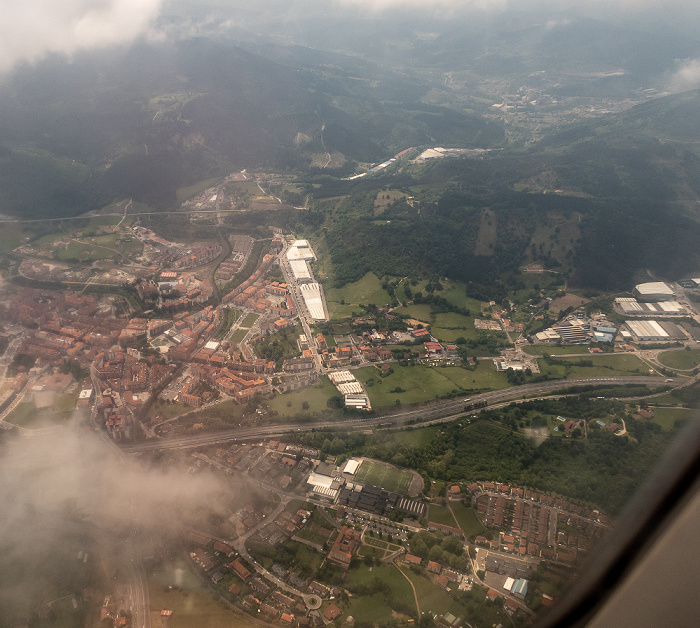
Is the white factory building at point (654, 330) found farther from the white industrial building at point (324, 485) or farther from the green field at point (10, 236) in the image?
the green field at point (10, 236)

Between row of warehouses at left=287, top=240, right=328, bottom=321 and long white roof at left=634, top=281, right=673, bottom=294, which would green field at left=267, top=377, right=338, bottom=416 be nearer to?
row of warehouses at left=287, top=240, right=328, bottom=321

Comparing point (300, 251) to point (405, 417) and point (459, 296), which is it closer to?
point (459, 296)

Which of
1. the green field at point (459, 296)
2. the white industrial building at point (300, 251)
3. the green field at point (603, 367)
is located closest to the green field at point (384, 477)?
the green field at point (603, 367)

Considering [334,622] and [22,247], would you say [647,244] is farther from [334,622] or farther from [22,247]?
[22,247]

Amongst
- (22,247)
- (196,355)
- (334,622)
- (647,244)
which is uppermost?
(647,244)

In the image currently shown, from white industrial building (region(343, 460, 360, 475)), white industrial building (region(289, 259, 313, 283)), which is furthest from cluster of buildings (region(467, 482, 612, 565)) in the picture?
white industrial building (region(289, 259, 313, 283))

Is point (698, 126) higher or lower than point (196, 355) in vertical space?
higher

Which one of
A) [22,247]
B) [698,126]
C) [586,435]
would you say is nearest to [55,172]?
[22,247]
